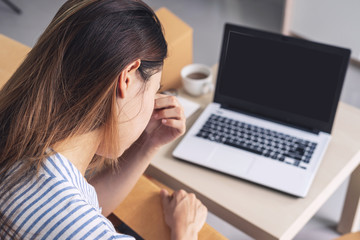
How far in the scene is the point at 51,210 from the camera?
69 cm

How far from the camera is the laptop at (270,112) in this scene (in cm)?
109

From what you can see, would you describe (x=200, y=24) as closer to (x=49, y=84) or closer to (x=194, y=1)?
(x=194, y=1)

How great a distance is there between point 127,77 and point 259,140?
21.5 inches

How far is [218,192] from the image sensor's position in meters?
1.05

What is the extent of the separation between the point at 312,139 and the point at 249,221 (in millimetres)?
318

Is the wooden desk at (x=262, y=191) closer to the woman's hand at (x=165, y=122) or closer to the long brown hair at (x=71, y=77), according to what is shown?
the woman's hand at (x=165, y=122)

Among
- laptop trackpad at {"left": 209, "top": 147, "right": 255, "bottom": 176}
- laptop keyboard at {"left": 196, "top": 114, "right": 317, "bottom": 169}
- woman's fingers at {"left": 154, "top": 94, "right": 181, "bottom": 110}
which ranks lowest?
laptop trackpad at {"left": 209, "top": 147, "right": 255, "bottom": 176}

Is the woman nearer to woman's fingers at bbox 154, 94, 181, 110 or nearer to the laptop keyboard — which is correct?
woman's fingers at bbox 154, 94, 181, 110

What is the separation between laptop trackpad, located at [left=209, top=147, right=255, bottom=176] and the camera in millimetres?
1083

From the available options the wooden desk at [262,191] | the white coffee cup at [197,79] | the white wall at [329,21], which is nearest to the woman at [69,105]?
the wooden desk at [262,191]

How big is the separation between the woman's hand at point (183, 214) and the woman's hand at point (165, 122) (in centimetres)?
13

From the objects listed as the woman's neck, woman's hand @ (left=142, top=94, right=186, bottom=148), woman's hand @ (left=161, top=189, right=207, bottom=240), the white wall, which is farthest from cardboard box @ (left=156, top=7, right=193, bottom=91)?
the white wall

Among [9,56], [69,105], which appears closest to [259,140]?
[69,105]

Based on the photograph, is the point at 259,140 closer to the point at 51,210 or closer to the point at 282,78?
the point at 282,78
